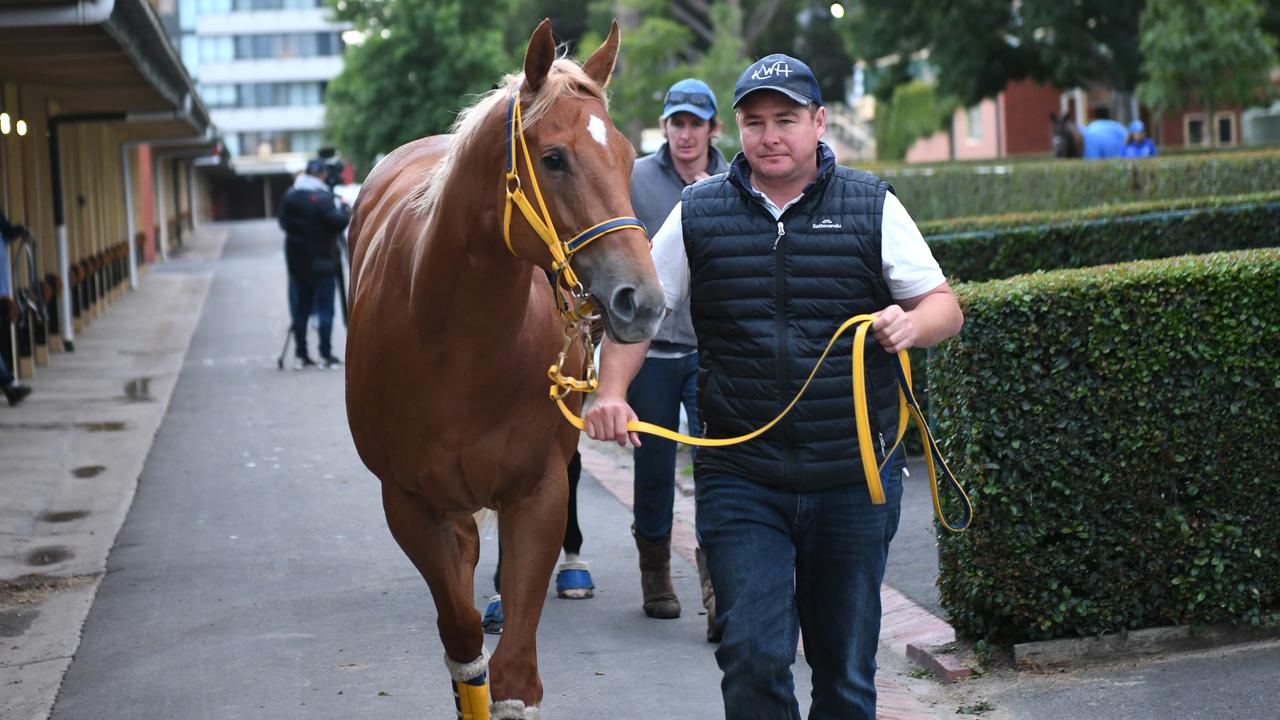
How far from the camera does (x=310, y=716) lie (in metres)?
5.46

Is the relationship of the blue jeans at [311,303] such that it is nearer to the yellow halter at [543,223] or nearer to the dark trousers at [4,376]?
the dark trousers at [4,376]

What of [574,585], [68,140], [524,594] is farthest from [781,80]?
[68,140]

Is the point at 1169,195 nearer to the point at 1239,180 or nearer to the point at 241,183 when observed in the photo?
the point at 1239,180

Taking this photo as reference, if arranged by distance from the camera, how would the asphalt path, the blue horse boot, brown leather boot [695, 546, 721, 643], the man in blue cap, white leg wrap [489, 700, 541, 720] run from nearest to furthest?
white leg wrap [489, 700, 541, 720] → the asphalt path → brown leather boot [695, 546, 721, 643] → the man in blue cap → the blue horse boot

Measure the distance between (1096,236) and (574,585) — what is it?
527 centimetres

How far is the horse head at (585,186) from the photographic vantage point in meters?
3.66

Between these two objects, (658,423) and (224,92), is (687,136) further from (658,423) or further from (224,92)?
(224,92)

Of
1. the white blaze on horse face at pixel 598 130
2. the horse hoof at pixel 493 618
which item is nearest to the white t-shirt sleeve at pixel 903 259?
the white blaze on horse face at pixel 598 130

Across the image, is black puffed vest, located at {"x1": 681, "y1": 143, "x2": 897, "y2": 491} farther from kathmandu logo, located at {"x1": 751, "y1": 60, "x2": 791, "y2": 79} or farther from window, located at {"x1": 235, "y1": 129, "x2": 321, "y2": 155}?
window, located at {"x1": 235, "y1": 129, "x2": 321, "y2": 155}

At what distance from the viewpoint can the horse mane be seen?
397 centimetres

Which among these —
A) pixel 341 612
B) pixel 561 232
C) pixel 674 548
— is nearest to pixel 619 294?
pixel 561 232

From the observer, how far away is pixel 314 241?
1631 cm

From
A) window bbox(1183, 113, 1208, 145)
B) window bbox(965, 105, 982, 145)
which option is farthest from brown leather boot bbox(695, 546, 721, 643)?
window bbox(965, 105, 982, 145)

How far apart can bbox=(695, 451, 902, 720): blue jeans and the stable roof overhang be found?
829cm
